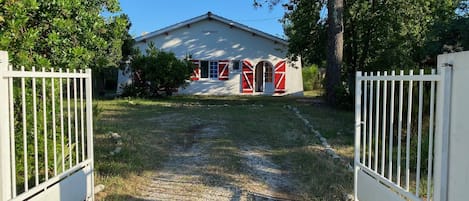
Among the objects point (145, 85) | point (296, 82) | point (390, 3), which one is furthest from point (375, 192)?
point (296, 82)

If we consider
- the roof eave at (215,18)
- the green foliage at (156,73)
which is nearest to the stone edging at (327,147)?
the green foliage at (156,73)

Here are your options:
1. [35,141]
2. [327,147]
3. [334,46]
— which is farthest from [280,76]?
[35,141]

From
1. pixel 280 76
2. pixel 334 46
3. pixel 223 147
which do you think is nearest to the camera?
pixel 223 147

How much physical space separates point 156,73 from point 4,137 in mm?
15736

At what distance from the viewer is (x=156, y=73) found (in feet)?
59.1

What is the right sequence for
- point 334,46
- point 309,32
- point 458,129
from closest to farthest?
point 458,129 → point 334,46 → point 309,32

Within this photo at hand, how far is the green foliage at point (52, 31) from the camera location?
3.90m

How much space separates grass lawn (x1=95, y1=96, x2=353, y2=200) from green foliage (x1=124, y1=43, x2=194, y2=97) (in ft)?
21.5

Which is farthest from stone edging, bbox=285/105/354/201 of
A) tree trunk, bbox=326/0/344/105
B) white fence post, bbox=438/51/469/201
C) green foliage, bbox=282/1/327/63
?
green foliage, bbox=282/1/327/63

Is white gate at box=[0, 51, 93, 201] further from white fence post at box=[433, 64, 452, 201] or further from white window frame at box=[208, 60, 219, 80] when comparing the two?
white window frame at box=[208, 60, 219, 80]

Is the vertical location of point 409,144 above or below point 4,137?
below

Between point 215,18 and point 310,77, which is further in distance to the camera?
point 310,77

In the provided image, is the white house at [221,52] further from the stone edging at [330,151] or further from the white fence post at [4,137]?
the white fence post at [4,137]

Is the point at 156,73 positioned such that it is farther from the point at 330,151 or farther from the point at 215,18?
the point at 330,151
